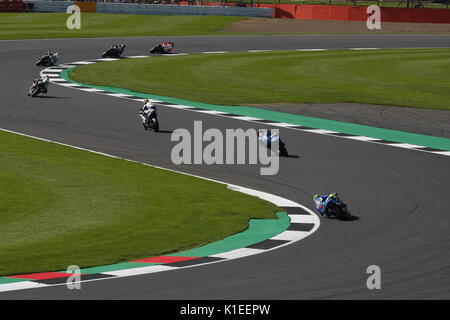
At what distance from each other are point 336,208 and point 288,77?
76.3ft

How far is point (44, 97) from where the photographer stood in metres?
33.7

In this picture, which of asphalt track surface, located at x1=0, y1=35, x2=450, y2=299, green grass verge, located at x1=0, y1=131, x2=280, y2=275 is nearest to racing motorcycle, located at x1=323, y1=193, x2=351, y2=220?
asphalt track surface, located at x1=0, y1=35, x2=450, y2=299

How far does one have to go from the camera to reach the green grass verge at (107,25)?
59.8 meters

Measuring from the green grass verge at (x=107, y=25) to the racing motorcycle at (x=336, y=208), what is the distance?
41.2 meters

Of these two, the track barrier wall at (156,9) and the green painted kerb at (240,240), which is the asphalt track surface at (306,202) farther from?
the track barrier wall at (156,9)

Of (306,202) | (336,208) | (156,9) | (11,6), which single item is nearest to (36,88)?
(306,202)

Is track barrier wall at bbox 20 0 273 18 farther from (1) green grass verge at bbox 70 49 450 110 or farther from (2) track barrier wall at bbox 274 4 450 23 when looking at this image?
(1) green grass verge at bbox 70 49 450 110

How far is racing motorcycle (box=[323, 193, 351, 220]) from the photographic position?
17.4 metres

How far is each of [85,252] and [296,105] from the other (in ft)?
65.3

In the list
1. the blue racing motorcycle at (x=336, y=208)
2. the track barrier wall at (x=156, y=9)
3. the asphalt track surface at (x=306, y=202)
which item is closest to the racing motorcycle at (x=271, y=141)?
the asphalt track surface at (x=306, y=202)

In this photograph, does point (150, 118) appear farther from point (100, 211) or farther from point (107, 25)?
point (107, 25)

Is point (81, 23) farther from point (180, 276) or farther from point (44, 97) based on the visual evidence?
point (180, 276)

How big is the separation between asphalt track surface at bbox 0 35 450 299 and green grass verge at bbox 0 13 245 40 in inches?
748

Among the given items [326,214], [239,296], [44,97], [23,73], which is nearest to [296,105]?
[44,97]
